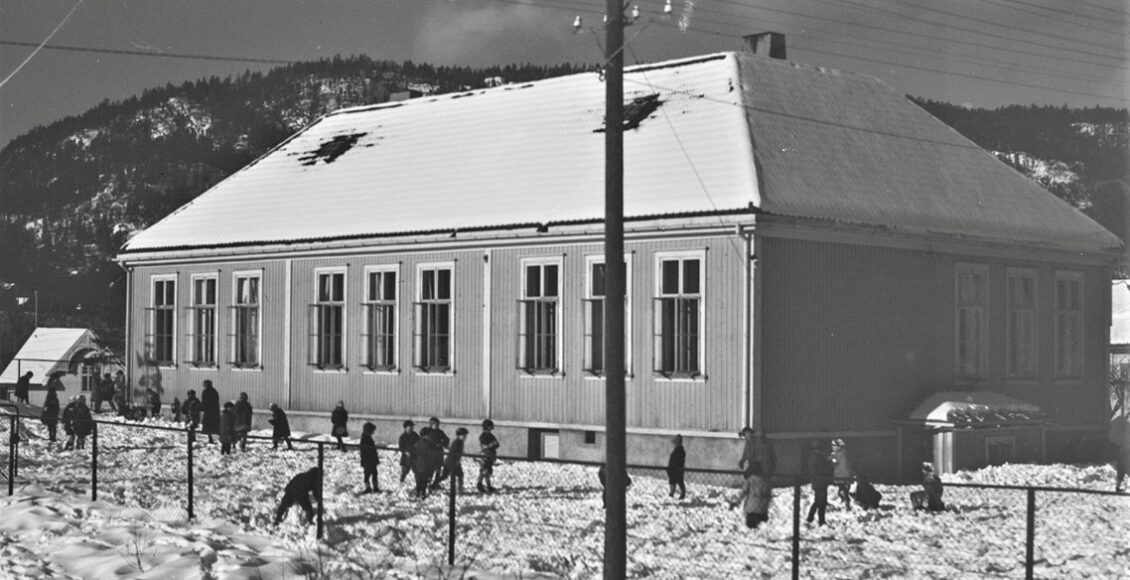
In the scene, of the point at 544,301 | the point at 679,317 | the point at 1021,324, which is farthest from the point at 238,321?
the point at 1021,324

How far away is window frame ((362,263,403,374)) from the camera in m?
37.5

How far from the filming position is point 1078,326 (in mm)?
39219

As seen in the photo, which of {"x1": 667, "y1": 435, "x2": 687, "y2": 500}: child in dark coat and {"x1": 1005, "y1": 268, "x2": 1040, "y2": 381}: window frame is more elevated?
{"x1": 1005, "y1": 268, "x2": 1040, "y2": 381}: window frame

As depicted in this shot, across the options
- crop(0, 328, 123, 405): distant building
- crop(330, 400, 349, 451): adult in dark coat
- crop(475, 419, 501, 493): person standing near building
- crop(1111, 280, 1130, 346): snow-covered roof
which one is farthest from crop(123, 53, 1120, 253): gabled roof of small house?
crop(0, 328, 123, 405): distant building

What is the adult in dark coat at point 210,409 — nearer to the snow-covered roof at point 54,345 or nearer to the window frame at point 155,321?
the window frame at point 155,321

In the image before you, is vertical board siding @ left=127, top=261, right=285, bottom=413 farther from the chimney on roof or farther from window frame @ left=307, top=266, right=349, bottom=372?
the chimney on roof

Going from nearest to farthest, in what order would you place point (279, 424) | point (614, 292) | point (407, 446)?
point (614, 292)
point (407, 446)
point (279, 424)

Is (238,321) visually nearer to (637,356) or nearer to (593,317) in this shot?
(593,317)

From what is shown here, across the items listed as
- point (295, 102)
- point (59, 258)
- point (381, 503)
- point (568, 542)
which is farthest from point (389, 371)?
point (59, 258)

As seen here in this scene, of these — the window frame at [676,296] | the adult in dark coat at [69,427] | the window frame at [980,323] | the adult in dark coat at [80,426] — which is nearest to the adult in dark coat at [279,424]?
the adult in dark coat at [80,426]

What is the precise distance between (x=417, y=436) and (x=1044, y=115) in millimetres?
113411

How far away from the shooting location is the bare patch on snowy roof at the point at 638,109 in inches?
1430

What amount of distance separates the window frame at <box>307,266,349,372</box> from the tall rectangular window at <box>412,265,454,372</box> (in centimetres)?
220

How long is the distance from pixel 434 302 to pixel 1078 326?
14.4 m
